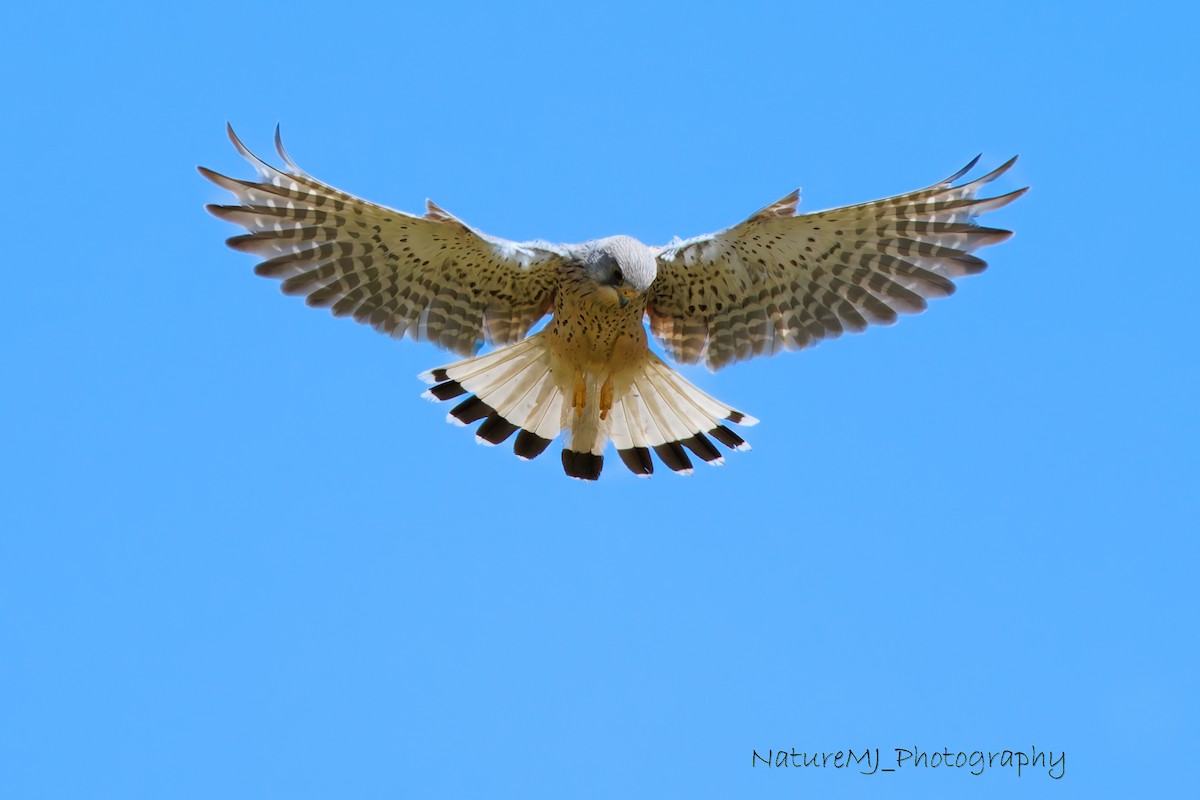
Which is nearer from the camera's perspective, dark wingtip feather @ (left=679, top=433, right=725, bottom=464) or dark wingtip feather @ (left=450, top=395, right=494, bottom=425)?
dark wingtip feather @ (left=450, top=395, right=494, bottom=425)

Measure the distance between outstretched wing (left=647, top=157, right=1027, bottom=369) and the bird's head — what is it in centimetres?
→ 29

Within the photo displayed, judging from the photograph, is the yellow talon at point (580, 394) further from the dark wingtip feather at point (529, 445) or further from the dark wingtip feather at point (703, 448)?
the dark wingtip feather at point (703, 448)

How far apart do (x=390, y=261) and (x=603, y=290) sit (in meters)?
1.26

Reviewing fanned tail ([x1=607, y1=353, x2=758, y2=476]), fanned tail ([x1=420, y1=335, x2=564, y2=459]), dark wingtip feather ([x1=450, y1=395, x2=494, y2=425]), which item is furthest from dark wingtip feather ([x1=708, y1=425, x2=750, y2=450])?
dark wingtip feather ([x1=450, y1=395, x2=494, y2=425])

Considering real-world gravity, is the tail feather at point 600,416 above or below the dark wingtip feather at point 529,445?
above

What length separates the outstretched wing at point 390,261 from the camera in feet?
24.0

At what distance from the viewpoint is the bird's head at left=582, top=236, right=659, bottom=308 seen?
7.34 metres

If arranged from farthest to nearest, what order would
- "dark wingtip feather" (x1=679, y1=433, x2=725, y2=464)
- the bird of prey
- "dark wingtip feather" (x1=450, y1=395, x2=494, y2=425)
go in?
1. "dark wingtip feather" (x1=679, y1=433, x2=725, y2=464)
2. "dark wingtip feather" (x1=450, y1=395, x2=494, y2=425)
3. the bird of prey

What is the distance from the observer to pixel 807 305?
8.05 meters

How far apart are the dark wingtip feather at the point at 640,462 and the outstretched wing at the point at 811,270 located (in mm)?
655

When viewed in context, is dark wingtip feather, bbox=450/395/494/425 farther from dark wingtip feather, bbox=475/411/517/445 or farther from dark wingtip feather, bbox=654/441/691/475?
dark wingtip feather, bbox=654/441/691/475

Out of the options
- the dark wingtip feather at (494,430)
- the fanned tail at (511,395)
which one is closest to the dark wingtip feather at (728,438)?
the fanned tail at (511,395)

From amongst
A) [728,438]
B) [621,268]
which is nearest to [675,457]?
[728,438]

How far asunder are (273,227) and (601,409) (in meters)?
2.20
